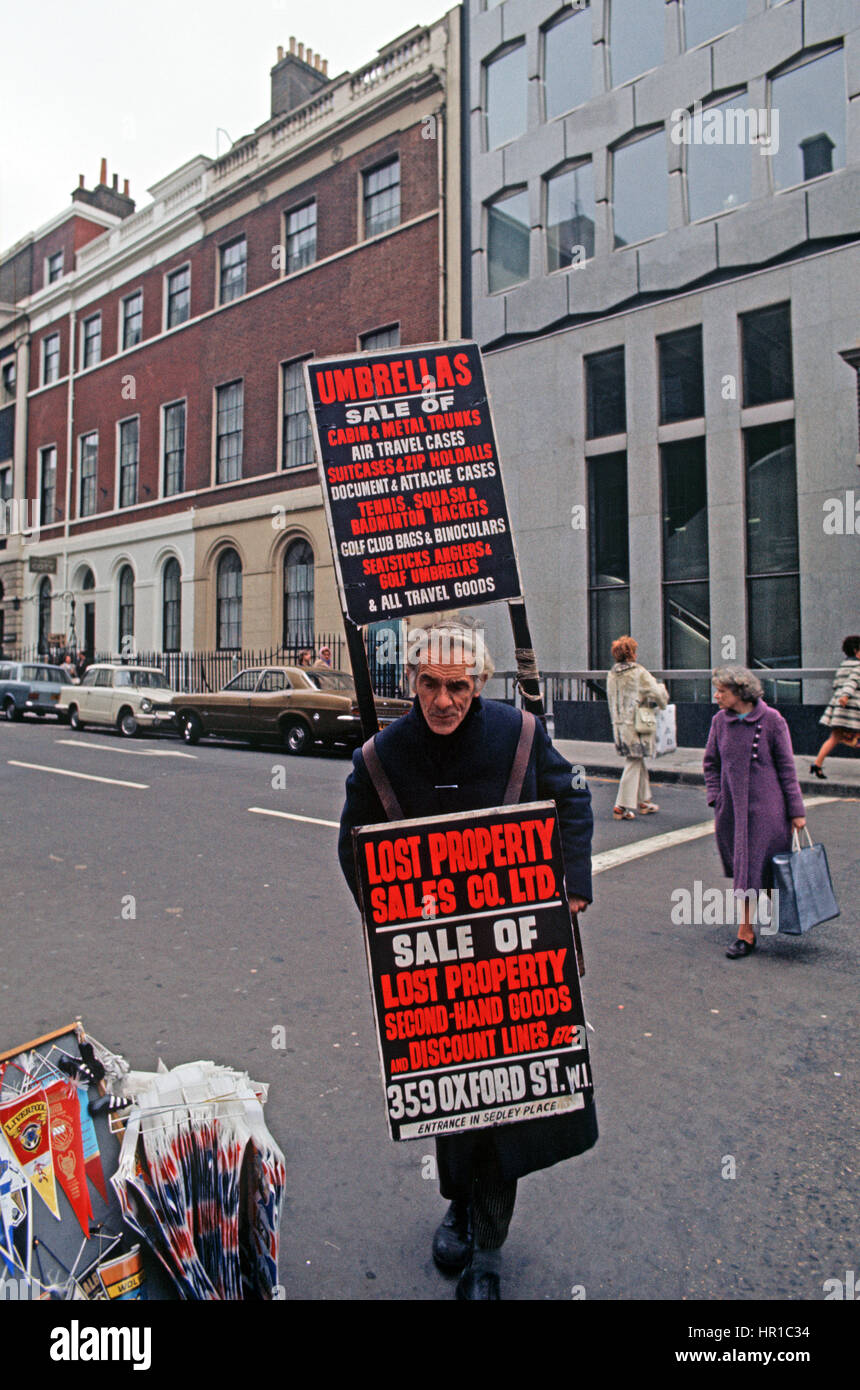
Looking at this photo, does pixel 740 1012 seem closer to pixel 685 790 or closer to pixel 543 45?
pixel 685 790

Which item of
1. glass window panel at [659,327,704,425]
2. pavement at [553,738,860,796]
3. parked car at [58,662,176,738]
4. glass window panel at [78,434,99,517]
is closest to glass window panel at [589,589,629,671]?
pavement at [553,738,860,796]

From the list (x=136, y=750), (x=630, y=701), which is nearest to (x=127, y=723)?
(x=136, y=750)

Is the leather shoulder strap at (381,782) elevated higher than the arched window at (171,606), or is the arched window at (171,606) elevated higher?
the arched window at (171,606)

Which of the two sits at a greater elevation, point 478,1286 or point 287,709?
point 287,709

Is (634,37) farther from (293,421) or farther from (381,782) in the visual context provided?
(381,782)

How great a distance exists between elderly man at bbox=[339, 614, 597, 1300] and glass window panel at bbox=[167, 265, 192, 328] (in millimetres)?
28401

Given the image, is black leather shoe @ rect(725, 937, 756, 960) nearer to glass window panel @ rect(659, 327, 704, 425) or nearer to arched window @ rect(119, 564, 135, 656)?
glass window panel @ rect(659, 327, 704, 425)

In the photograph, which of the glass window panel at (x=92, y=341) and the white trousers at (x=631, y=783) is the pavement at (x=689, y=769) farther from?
the glass window panel at (x=92, y=341)

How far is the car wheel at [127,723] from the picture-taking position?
1903cm

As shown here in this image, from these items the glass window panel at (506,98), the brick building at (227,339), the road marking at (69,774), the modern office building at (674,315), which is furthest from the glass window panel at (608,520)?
the road marking at (69,774)

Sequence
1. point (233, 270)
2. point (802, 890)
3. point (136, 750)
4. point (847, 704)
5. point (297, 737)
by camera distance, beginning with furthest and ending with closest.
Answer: point (233, 270) → point (136, 750) → point (297, 737) → point (847, 704) → point (802, 890)

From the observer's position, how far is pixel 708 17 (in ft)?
52.5

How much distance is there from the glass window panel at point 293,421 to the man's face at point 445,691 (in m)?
22.2

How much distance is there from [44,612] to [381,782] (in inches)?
1364
